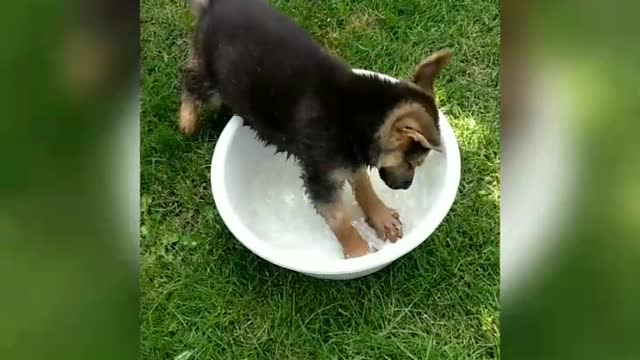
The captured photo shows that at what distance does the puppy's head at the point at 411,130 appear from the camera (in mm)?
2420

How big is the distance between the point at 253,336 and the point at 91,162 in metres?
1.77

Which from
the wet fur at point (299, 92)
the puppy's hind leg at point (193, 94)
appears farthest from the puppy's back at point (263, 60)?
the puppy's hind leg at point (193, 94)

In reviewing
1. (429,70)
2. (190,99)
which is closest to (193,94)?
(190,99)

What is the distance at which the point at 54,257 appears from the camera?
1381 millimetres

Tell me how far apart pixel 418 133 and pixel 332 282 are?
94 centimetres

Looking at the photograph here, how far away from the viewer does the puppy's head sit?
2.42 meters

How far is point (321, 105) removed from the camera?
274cm

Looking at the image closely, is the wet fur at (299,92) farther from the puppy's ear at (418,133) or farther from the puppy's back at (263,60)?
the puppy's ear at (418,133)

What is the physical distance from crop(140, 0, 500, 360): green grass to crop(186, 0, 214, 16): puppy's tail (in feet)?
0.97

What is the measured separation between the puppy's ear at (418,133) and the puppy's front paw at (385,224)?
733mm

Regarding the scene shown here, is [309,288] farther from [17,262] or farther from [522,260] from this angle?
[17,262]

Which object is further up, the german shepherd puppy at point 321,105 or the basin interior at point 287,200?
the german shepherd puppy at point 321,105

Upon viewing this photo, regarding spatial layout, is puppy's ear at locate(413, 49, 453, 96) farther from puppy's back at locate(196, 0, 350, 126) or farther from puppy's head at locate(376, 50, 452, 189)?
puppy's back at locate(196, 0, 350, 126)

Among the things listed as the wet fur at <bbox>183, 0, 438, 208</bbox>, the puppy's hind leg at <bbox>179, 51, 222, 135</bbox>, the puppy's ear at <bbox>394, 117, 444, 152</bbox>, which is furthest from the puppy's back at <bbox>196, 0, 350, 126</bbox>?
the puppy's ear at <bbox>394, 117, 444, 152</bbox>
